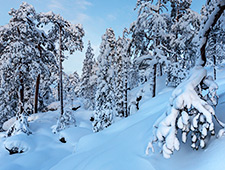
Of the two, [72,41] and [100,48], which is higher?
[72,41]

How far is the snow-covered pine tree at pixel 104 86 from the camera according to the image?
42.6ft

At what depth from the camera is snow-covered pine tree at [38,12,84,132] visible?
14914 millimetres

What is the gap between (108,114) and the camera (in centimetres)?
1352

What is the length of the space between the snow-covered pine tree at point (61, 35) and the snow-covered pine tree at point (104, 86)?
4.03 meters

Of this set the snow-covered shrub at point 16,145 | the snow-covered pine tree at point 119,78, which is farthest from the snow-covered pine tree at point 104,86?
the snow-covered pine tree at point 119,78

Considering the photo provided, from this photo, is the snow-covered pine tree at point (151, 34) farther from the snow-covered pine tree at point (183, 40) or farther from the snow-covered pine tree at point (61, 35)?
the snow-covered pine tree at point (61, 35)

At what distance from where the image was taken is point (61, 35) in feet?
52.0

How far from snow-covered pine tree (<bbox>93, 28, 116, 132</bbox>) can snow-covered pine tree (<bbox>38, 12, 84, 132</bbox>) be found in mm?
4034

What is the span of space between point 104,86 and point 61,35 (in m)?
7.20

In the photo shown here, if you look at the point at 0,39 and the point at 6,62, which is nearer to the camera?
the point at 6,62

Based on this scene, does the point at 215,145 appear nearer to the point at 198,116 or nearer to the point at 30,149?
the point at 198,116

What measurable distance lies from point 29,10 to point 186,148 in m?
15.0

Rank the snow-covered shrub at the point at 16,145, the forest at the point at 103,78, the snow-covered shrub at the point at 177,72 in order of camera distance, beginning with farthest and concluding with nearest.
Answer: the snow-covered shrub at the point at 177,72, the snow-covered shrub at the point at 16,145, the forest at the point at 103,78

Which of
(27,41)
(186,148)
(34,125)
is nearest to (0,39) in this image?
(27,41)
